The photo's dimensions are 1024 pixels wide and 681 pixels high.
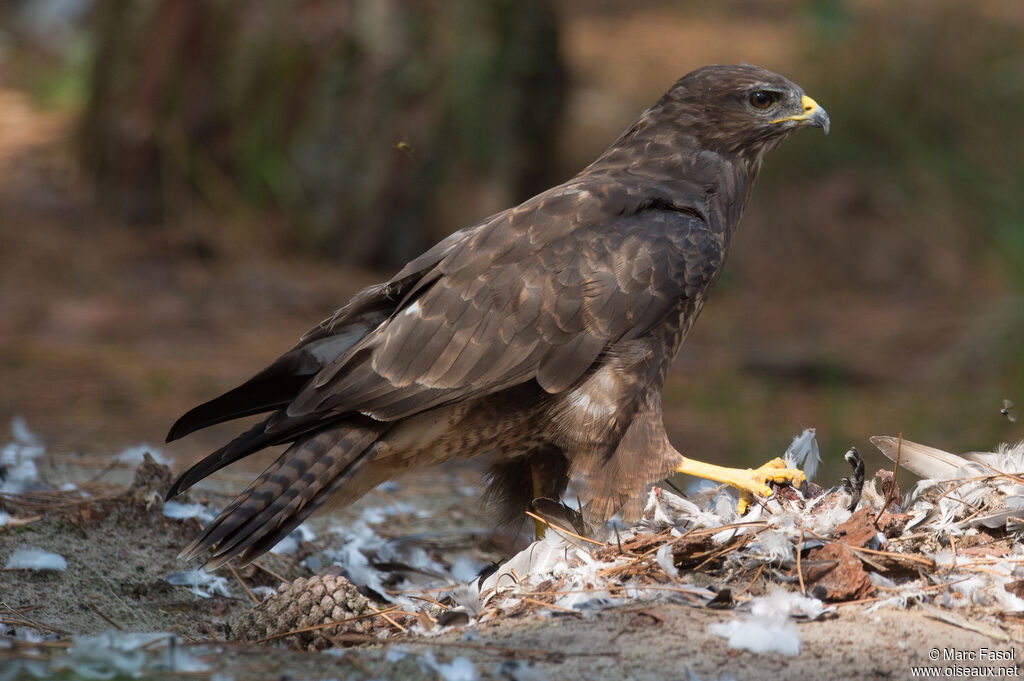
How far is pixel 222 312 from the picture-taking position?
7473mm

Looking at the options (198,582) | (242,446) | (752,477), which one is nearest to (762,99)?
(752,477)

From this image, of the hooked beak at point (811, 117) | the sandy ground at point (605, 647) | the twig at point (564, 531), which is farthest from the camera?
the hooked beak at point (811, 117)

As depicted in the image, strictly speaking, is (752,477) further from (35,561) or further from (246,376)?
(246,376)

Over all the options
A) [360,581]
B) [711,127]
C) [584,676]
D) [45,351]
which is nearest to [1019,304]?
[711,127]

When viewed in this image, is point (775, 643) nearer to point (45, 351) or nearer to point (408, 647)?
point (408, 647)

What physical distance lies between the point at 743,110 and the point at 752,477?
1.35 m

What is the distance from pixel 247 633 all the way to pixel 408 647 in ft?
1.95

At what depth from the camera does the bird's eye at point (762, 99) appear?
4.06 metres

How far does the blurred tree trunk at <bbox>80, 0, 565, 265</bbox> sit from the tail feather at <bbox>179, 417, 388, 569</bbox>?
4807 mm

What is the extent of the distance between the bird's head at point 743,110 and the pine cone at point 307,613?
79.3 inches

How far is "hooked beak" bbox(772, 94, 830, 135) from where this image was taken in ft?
13.1

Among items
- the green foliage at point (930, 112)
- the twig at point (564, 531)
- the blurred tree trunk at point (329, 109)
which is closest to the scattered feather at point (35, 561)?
the twig at point (564, 531)

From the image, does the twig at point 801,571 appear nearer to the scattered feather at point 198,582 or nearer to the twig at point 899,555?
the twig at point 899,555

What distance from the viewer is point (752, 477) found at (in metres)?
3.47
